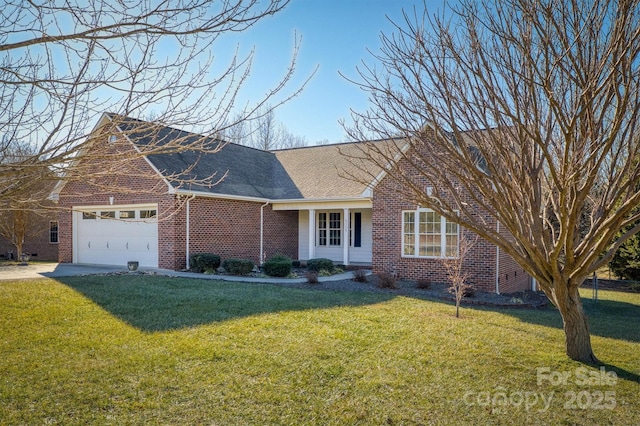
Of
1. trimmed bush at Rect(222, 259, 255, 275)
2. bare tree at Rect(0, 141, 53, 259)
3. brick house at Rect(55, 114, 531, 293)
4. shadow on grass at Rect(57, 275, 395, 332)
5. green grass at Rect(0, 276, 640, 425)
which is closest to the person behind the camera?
bare tree at Rect(0, 141, 53, 259)

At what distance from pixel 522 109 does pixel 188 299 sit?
753 centimetres

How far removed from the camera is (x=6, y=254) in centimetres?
2614

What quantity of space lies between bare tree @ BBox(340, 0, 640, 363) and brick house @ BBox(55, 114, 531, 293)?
5.98 meters

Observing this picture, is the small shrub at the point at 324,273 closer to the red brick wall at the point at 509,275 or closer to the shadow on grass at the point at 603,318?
the red brick wall at the point at 509,275

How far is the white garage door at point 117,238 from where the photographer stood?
1567 centimetres

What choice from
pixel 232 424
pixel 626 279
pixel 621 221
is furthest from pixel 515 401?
pixel 626 279

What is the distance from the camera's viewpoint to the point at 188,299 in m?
9.62

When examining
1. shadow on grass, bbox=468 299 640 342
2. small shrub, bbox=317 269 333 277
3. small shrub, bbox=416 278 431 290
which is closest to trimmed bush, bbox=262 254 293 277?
small shrub, bbox=317 269 333 277

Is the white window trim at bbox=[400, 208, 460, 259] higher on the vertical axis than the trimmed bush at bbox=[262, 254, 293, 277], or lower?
higher

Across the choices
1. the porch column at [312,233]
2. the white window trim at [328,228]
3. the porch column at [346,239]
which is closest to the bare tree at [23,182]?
the porch column at [346,239]

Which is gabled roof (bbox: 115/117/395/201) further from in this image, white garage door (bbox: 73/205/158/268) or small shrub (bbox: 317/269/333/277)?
small shrub (bbox: 317/269/333/277)

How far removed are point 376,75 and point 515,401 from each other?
424 cm

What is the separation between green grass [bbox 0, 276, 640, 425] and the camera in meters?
4.41

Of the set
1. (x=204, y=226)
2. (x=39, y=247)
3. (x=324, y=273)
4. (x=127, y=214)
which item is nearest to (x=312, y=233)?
(x=324, y=273)
